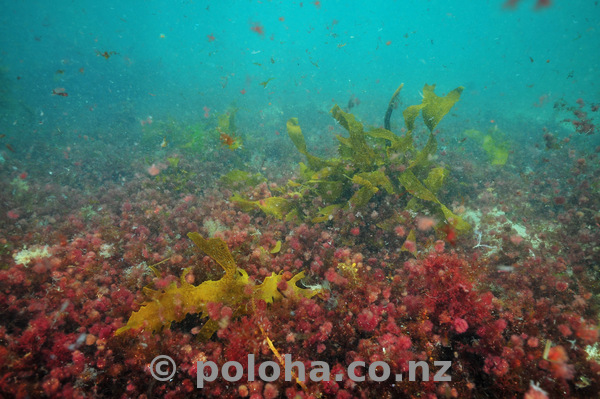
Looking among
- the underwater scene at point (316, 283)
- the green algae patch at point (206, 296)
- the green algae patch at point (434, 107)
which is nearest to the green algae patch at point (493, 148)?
the underwater scene at point (316, 283)

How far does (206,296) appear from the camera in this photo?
7.91 feet

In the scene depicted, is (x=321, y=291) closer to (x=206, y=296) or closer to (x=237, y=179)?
(x=206, y=296)

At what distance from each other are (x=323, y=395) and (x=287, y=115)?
19750 mm

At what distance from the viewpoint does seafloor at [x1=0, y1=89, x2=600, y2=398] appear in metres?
1.88

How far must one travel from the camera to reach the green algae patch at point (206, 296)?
88.0 inches

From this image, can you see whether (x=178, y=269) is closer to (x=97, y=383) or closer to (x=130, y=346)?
(x=130, y=346)

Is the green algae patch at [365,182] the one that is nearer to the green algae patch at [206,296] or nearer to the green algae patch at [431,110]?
the green algae patch at [431,110]

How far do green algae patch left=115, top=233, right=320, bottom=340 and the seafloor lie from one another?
0.04 ft

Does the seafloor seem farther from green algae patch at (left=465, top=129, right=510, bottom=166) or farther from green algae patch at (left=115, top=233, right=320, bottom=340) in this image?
green algae patch at (left=465, top=129, right=510, bottom=166)

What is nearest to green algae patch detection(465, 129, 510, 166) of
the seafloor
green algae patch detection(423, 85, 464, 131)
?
the seafloor

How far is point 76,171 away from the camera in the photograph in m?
9.91

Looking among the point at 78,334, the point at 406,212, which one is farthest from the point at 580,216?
the point at 78,334

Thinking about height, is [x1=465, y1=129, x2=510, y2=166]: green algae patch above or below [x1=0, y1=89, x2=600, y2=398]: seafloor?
above

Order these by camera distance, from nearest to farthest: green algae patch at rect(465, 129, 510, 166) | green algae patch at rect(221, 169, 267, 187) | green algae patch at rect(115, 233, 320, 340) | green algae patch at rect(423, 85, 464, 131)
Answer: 1. green algae patch at rect(115, 233, 320, 340)
2. green algae patch at rect(423, 85, 464, 131)
3. green algae patch at rect(221, 169, 267, 187)
4. green algae patch at rect(465, 129, 510, 166)
